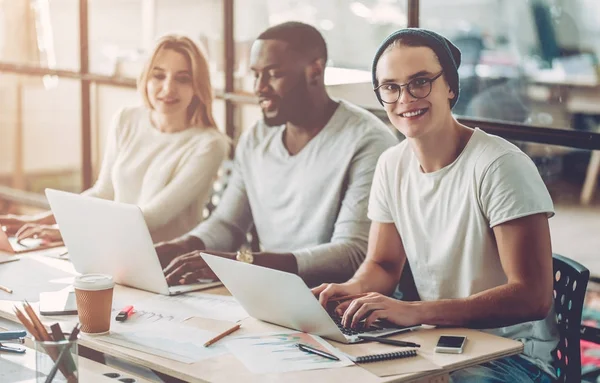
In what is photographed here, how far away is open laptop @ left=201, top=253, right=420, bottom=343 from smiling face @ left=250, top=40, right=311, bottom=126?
2.75 ft

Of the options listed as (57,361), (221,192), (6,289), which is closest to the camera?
(57,361)

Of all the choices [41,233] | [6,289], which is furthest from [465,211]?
[41,233]

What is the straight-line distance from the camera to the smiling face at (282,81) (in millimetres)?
2691

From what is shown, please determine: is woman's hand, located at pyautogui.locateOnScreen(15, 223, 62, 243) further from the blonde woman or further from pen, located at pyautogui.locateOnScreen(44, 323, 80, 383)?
pen, located at pyautogui.locateOnScreen(44, 323, 80, 383)

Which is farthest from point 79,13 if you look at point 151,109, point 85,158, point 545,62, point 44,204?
point 545,62

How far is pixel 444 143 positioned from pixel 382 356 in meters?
0.64

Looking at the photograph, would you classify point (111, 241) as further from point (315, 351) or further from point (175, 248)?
point (315, 351)

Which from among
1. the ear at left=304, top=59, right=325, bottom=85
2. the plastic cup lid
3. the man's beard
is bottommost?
the plastic cup lid

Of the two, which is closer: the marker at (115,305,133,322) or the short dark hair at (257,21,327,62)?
the marker at (115,305,133,322)

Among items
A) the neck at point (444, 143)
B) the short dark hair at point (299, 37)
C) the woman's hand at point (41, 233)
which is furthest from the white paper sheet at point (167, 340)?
the short dark hair at point (299, 37)

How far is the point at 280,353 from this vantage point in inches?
69.2

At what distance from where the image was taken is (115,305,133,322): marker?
198cm

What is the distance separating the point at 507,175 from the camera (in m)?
2.02

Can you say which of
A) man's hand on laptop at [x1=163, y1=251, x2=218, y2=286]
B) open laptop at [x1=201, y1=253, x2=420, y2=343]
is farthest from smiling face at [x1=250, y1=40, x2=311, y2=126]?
open laptop at [x1=201, y1=253, x2=420, y2=343]
